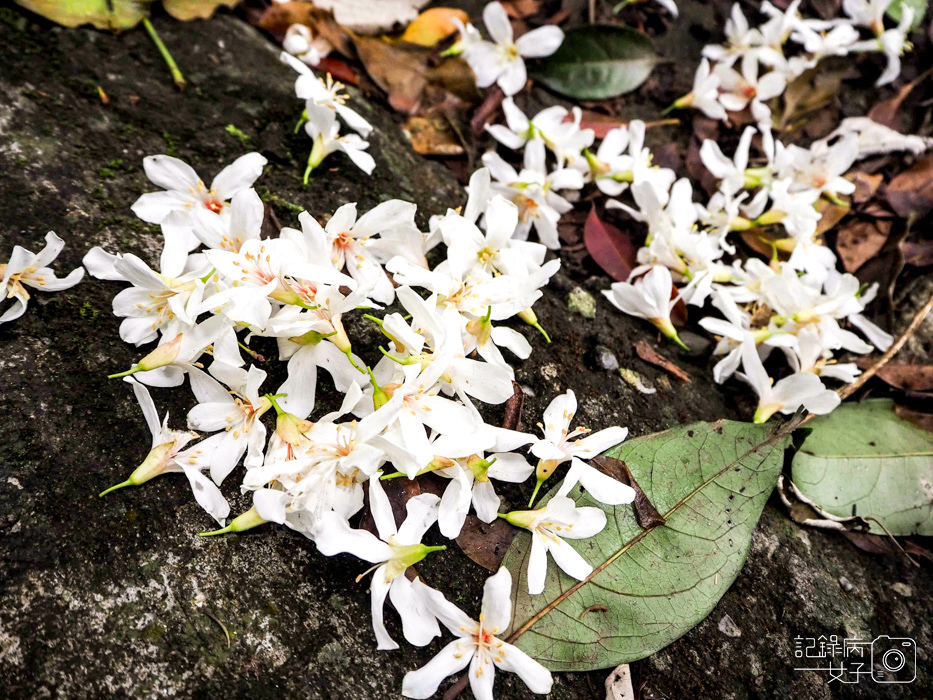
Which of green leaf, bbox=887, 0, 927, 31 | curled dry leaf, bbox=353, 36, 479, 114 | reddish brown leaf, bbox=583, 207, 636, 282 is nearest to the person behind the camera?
reddish brown leaf, bbox=583, 207, 636, 282

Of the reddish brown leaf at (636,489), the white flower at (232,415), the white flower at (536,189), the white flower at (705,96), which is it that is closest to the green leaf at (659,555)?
the reddish brown leaf at (636,489)

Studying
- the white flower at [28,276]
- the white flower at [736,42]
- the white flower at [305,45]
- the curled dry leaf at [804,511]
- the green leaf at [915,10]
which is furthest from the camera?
the green leaf at [915,10]

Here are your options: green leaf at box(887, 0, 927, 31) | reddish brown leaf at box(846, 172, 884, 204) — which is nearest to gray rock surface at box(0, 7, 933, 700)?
reddish brown leaf at box(846, 172, 884, 204)

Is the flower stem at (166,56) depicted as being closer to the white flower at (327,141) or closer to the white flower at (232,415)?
the white flower at (327,141)

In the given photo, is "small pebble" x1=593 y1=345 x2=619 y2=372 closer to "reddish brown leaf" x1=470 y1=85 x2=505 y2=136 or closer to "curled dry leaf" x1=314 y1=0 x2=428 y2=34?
"reddish brown leaf" x1=470 y1=85 x2=505 y2=136

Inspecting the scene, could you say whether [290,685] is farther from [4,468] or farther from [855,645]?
[855,645]

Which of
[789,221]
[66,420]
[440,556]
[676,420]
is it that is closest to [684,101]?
[789,221]
